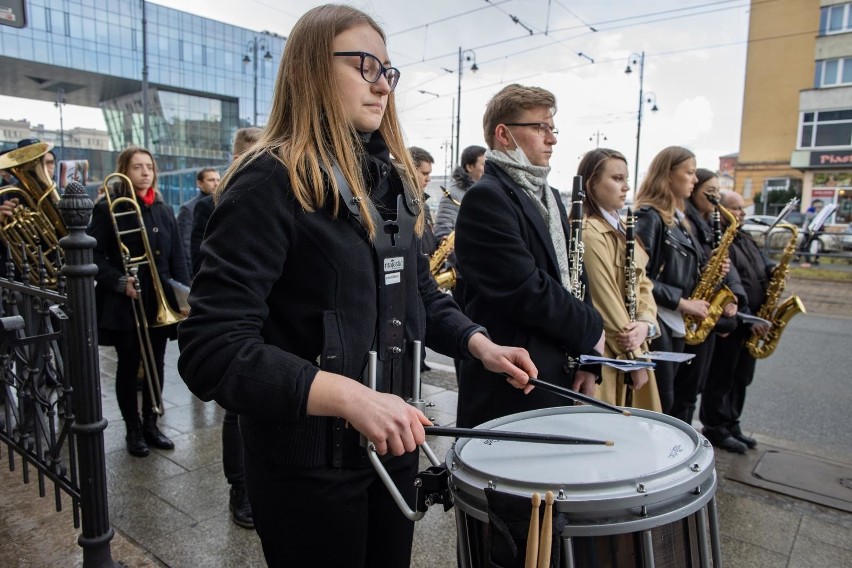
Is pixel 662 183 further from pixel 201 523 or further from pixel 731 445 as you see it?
pixel 201 523

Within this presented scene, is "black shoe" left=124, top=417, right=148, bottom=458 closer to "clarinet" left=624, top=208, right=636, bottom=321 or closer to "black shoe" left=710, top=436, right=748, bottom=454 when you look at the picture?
"clarinet" left=624, top=208, right=636, bottom=321

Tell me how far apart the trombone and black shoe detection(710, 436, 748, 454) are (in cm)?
395

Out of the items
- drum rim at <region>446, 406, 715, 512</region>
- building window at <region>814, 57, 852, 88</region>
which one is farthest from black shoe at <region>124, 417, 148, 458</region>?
building window at <region>814, 57, 852, 88</region>

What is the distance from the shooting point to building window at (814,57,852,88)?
3584cm

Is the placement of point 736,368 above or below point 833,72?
below

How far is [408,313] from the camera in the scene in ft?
5.32

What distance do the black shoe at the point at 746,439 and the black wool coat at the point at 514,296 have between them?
8.50 ft

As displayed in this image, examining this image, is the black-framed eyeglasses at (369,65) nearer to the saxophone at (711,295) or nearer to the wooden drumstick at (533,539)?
the wooden drumstick at (533,539)

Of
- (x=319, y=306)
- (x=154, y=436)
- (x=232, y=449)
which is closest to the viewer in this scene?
(x=319, y=306)

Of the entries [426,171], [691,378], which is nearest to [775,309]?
[691,378]

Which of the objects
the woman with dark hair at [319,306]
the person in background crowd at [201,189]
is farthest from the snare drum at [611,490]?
the person in background crowd at [201,189]

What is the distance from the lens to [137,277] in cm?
425

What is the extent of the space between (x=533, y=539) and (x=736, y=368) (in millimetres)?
4280

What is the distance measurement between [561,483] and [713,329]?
3.60 m
